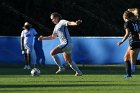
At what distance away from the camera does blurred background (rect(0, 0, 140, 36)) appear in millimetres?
36688

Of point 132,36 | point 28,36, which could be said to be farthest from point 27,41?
point 132,36

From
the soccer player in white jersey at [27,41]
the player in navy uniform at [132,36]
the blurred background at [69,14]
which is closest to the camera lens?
the player in navy uniform at [132,36]

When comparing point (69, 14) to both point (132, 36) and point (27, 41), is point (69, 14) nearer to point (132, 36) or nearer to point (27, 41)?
point (27, 41)

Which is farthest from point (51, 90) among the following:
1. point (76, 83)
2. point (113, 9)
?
point (113, 9)

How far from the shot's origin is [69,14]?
37.6 metres

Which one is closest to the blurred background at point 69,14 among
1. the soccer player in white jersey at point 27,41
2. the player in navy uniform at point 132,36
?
the soccer player in white jersey at point 27,41

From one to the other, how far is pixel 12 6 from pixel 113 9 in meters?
6.61

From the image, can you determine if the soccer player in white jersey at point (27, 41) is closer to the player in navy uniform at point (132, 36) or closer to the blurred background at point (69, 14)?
the player in navy uniform at point (132, 36)

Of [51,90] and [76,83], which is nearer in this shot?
[51,90]

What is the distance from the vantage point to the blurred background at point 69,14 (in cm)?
3669

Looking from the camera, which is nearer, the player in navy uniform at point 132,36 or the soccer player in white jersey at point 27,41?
the player in navy uniform at point 132,36

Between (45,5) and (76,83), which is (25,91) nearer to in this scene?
(76,83)

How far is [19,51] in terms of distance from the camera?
27734 mm

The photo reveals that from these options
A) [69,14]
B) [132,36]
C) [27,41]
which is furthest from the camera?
[69,14]
